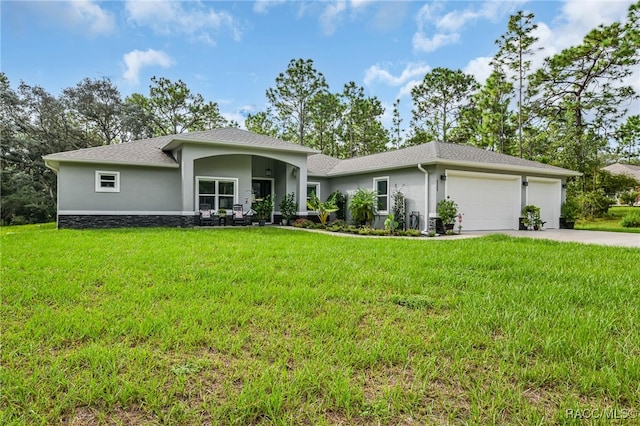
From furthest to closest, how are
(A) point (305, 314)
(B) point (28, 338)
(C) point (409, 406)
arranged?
(A) point (305, 314) → (B) point (28, 338) → (C) point (409, 406)

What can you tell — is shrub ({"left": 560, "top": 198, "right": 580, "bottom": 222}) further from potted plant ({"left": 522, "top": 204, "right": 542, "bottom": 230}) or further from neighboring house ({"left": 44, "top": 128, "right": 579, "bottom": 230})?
potted plant ({"left": 522, "top": 204, "right": 542, "bottom": 230})

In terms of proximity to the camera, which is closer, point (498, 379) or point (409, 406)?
point (409, 406)

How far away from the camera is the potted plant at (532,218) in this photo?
1418cm

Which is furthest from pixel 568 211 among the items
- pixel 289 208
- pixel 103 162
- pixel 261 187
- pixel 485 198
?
pixel 103 162

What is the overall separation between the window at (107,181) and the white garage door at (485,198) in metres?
12.4

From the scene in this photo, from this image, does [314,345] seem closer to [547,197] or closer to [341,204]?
[341,204]

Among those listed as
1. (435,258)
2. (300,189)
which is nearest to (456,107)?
(300,189)

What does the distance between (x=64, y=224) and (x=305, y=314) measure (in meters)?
12.8

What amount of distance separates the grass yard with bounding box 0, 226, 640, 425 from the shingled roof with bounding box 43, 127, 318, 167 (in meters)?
8.52

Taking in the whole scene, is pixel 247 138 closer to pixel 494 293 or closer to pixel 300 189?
pixel 300 189

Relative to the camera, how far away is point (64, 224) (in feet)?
41.2

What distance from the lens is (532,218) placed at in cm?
1424

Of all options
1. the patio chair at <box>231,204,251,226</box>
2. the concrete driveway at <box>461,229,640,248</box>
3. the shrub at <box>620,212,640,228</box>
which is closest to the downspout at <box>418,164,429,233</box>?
the concrete driveway at <box>461,229,640,248</box>

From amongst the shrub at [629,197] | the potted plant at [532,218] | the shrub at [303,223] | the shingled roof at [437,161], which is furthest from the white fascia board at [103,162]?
the shrub at [629,197]
